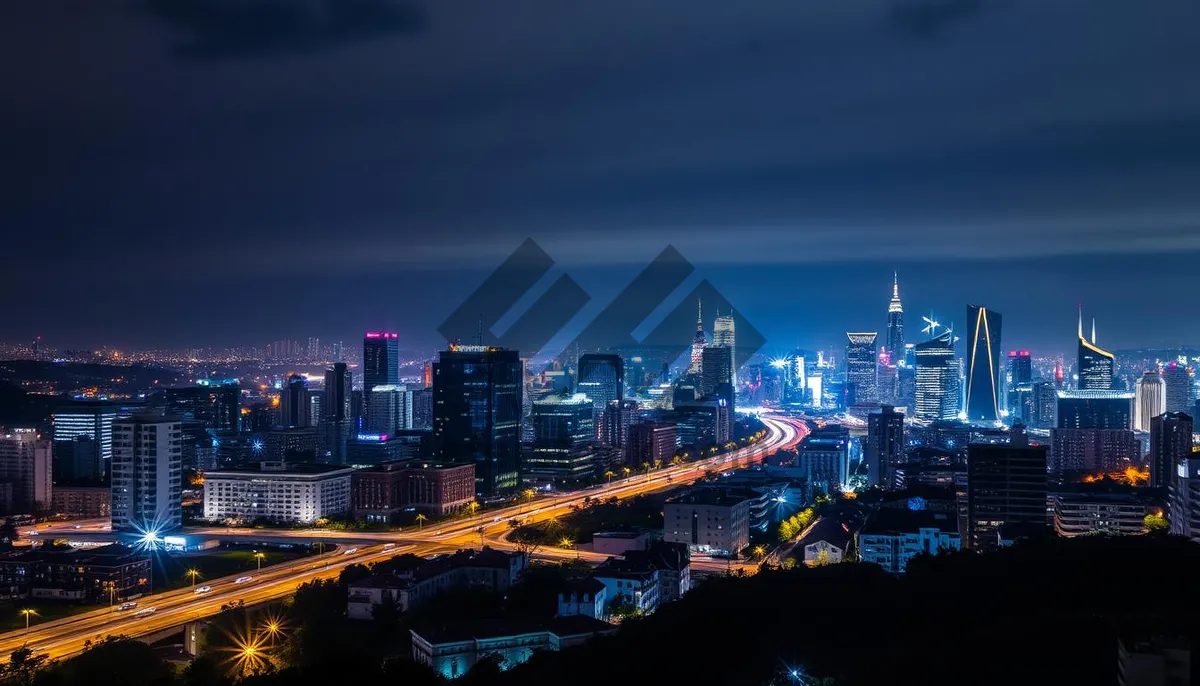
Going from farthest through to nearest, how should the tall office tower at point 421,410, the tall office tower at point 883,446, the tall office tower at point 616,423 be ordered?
the tall office tower at point 421,410, the tall office tower at point 616,423, the tall office tower at point 883,446

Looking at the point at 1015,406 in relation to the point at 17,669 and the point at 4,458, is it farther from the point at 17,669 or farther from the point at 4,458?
the point at 17,669

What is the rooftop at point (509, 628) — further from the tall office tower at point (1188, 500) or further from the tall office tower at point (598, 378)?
the tall office tower at point (598, 378)

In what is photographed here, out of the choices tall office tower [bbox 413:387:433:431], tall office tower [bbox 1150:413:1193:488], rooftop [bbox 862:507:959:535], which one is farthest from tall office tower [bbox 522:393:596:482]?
tall office tower [bbox 1150:413:1193:488]

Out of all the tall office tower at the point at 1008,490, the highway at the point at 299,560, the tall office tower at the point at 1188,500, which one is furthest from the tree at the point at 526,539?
the tall office tower at the point at 1188,500

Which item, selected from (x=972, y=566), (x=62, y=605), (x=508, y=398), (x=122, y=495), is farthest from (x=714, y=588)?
(x=508, y=398)

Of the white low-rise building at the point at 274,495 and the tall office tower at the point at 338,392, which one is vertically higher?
the tall office tower at the point at 338,392

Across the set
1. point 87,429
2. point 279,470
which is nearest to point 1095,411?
point 279,470
